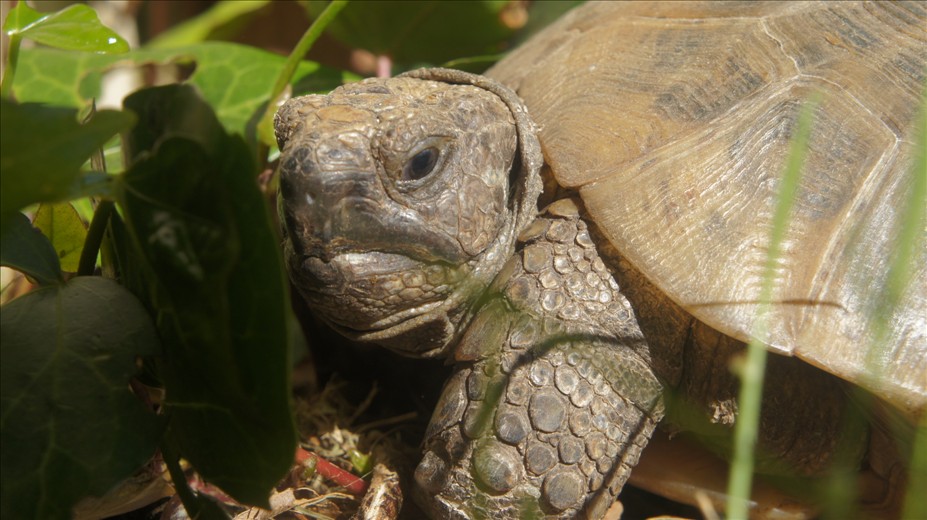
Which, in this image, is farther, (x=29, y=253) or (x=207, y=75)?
(x=207, y=75)

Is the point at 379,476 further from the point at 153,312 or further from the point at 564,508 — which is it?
the point at 153,312

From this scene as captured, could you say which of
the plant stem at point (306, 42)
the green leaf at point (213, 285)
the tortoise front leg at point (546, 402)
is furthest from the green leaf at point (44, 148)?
the plant stem at point (306, 42)

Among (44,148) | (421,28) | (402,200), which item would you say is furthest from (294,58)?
(44,148)

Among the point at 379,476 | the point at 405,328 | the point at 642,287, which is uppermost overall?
the point at 642,287

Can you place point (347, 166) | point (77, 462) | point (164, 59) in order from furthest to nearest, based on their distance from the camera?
point (164, 59), point (347, 166), point (77, 462)

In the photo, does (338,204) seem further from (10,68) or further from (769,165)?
(769,165)

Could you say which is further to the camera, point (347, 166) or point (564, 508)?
point (564, 508)

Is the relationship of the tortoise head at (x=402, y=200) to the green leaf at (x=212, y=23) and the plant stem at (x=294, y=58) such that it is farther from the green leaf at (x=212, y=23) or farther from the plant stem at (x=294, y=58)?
the green leaf at (x=212, y=23)

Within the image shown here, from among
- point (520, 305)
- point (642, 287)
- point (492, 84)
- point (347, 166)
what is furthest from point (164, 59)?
point (642, 287)

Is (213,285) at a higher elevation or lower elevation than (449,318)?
higher
